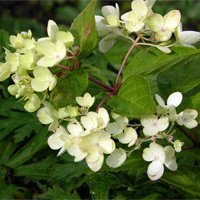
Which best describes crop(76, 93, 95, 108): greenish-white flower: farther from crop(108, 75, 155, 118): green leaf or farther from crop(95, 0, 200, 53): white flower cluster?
crop(95, 0, 200, 53): white flower cluster

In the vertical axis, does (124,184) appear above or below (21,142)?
above

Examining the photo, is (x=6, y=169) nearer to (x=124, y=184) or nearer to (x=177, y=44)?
(x=124, y=184)

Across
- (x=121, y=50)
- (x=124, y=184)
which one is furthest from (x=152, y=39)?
(x=121, y=50)

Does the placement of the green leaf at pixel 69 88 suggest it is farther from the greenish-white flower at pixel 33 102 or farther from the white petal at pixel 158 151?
the white petal at pixel 158 151

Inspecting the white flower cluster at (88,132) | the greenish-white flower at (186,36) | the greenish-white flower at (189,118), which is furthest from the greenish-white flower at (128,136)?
the greenish-white flower at (186,36)

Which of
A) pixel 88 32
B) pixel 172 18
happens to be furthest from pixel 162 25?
pixel 88 32

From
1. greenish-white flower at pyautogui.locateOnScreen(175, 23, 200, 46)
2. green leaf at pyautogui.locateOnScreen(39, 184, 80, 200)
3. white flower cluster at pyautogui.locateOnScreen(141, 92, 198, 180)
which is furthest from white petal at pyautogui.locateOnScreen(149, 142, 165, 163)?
green leaf at pyautogui.locateOnScreen(39, 184, 80, 200)
